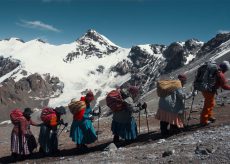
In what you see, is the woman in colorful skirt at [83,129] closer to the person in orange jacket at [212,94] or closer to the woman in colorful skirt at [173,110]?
the woman in colorful skirt at [173,110]

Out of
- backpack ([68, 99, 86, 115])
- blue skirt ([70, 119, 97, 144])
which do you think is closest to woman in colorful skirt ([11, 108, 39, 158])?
blue skirt ([70, 119, 97, 144])

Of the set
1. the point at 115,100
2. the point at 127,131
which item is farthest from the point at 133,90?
the point at 127,131

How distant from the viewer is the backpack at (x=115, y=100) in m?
16.5

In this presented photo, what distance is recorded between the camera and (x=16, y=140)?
1747 centimetres

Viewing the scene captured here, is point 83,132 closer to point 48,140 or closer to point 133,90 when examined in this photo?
point 48,140

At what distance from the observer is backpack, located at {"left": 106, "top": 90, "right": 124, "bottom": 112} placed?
16531 mm

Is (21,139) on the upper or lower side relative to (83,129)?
lower

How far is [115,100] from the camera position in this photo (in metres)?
16.6

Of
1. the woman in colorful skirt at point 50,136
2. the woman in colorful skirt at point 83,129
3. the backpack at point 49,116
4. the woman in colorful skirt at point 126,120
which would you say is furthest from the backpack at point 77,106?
the woman in colorful skirt at point 126,120

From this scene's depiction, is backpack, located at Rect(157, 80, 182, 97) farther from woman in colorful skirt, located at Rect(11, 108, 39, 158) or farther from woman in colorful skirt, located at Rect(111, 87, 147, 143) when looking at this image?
woman in colorful skirt, located at Rect(11, 108, 39, 158)

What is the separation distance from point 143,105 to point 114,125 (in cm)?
141

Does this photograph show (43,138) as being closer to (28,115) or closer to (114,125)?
(28,115)

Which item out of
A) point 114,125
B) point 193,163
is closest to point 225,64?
point 114,125

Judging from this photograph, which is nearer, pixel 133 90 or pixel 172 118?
pixel 172 118
